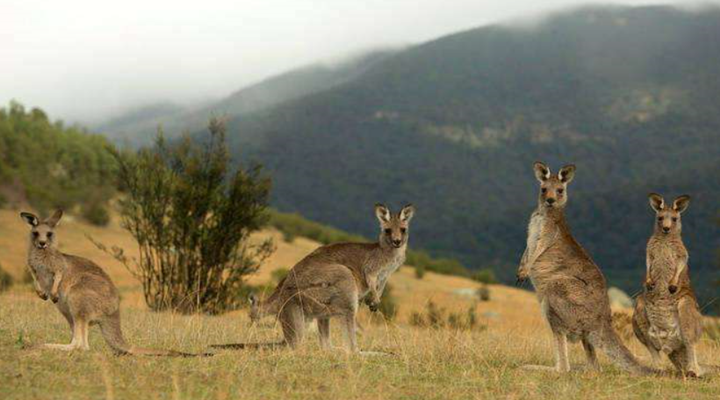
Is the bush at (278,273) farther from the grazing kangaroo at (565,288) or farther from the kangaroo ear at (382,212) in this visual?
the grazing kangaroo at (565,288)

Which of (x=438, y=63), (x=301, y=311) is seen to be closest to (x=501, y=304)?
(x=301, y=311)

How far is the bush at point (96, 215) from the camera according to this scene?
148ft

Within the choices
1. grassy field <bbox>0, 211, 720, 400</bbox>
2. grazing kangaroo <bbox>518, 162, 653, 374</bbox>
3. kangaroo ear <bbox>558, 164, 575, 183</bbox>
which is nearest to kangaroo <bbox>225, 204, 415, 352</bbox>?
grassy field <bbox>0, 211, 720, 400</bbox>

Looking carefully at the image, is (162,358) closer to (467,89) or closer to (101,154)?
(101,154)

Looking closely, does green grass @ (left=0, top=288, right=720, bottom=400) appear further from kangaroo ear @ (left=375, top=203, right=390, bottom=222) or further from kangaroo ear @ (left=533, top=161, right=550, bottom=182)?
kangaroo ear @ (left=533, top=161, right=550, bottom=182)

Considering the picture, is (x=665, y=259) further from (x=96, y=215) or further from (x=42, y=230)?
(x=96, y=215)

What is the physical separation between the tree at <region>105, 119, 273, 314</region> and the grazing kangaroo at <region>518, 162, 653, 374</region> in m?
9.72

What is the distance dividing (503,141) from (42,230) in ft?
466

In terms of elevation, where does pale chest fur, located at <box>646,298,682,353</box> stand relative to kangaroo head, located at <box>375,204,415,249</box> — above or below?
below

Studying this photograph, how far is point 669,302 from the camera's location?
8703mm

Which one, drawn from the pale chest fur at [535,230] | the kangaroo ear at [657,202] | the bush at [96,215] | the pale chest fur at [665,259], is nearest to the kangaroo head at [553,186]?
the pale chest fur at [535,230]

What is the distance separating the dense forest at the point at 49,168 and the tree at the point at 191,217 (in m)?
24.8

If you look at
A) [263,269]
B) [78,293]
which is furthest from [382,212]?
[263,269]

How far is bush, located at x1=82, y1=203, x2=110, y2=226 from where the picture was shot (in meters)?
45.1
